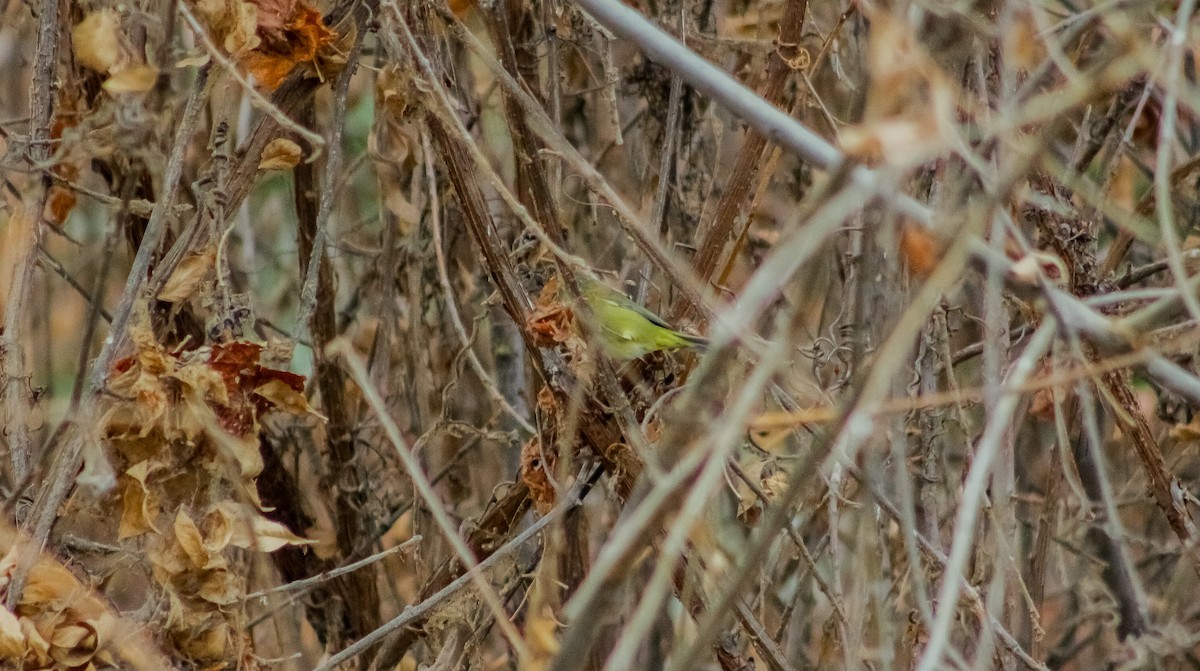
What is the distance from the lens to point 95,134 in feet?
4.88

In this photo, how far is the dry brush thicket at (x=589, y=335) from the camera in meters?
1.08

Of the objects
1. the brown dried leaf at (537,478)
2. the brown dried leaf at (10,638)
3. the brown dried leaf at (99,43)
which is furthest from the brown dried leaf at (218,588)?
the brown dried leaf at (99,43)

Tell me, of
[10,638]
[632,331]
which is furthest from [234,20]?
[632,331]

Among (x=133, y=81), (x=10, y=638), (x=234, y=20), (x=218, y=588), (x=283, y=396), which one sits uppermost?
(x=234, y=20)

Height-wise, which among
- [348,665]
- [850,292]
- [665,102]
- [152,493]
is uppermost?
[665,102]

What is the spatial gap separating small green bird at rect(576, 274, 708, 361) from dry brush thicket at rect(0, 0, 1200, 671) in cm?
4

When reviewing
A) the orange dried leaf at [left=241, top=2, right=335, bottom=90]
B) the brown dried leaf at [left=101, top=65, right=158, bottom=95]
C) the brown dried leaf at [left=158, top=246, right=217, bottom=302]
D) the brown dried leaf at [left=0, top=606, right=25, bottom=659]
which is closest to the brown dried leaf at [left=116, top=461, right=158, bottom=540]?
the brown dried leaf at [left=0, top=606, right=25, bottom=659]

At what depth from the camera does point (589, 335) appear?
1768mm

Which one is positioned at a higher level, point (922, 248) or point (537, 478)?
point (922, 248)

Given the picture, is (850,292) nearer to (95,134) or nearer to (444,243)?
(444,243)

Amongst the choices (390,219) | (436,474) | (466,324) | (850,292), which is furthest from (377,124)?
(850,292)

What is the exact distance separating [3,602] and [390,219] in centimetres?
144

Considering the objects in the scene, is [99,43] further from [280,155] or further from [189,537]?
[189,537]

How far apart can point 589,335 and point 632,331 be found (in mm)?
724
